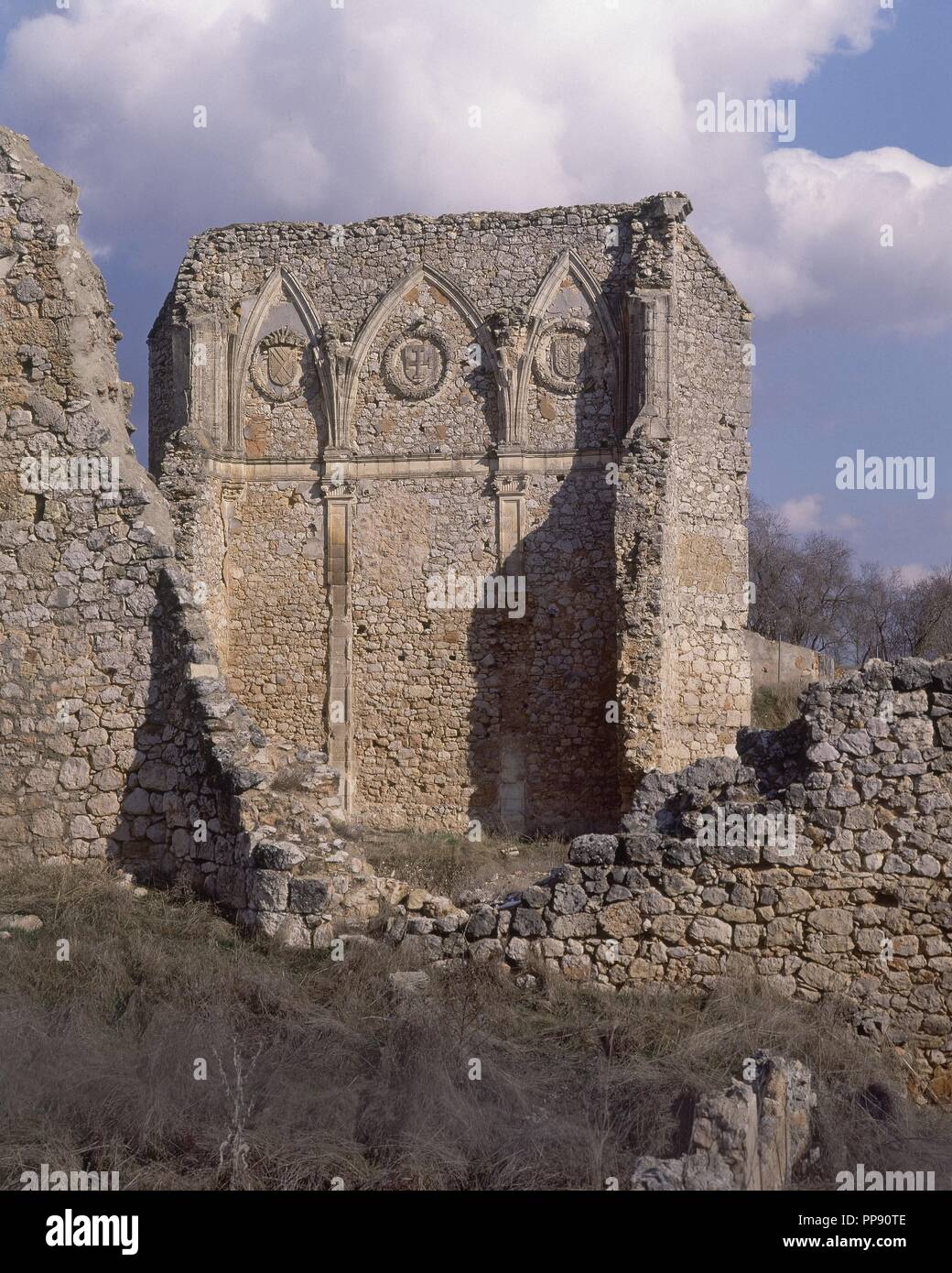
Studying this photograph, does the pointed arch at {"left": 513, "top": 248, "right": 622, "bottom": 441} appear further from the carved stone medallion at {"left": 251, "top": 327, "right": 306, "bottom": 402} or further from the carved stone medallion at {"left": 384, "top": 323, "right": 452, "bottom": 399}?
the carved stone medallion at {"left": 251, "top": 327, "right": 306, "bottom": 402}

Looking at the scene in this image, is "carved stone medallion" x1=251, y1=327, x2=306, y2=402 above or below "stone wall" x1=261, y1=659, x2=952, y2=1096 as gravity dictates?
above

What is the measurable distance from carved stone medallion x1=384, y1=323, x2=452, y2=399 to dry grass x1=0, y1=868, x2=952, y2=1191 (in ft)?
33.8

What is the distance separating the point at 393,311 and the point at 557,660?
5480 mm

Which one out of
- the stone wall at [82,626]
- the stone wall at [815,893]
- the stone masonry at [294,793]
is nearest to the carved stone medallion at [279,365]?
the stone masonry at [294,793]

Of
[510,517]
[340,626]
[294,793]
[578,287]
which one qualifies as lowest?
[294,793]

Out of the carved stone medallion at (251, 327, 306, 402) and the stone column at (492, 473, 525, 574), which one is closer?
the stone column at (492, 473, 525, 574)

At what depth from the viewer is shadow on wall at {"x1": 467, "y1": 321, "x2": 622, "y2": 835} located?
587 inches

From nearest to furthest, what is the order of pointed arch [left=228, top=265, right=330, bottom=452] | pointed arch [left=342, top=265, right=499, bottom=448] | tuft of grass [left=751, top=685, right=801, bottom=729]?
pointed arch [left=342, top=265, right=499, bottom=448], pointed arch [left=228, top=265, right=330, bottom=452], tuft of grass [left=751, top=685, right=801, bottom=729]

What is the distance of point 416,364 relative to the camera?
51.7ft

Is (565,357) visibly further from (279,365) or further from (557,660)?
(557,660)

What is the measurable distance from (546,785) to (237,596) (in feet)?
16.8

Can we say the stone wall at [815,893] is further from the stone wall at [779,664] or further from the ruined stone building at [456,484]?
the stone wall at [779,664]

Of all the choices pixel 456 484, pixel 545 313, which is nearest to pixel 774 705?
pixel 456 484

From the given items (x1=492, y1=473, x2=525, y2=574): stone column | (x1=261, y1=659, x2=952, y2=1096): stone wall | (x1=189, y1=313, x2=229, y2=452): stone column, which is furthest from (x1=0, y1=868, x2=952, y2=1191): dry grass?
(x1=189, y1=313, x2=229, y2=452): stone column
